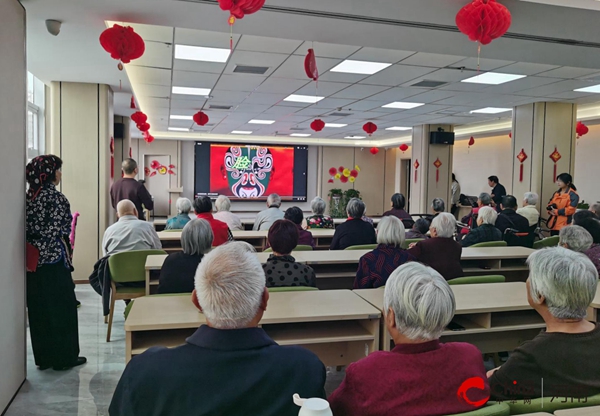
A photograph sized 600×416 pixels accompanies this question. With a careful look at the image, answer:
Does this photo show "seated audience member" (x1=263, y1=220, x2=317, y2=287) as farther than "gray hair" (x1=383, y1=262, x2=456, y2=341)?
Yes

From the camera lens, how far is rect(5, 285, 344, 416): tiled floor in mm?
2875

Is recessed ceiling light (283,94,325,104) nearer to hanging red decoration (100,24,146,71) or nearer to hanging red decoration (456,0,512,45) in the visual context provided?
hanging red decoration (100,24,146,71)

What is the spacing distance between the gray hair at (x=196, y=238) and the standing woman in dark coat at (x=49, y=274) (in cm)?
100

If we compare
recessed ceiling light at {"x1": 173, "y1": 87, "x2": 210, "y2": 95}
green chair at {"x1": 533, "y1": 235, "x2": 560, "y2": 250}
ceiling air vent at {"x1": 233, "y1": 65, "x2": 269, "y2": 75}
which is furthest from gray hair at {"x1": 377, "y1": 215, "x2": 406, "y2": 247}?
recessed ceiling light at {"x1": 173, "y1": 87, "x2": 210, "y2": 95}

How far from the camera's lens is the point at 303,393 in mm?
1358

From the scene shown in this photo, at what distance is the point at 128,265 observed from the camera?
12.9 feet

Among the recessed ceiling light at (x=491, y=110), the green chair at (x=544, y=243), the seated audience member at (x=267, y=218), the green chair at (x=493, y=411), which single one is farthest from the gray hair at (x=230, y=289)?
the recessed ceiling light at (x=491, y=110)

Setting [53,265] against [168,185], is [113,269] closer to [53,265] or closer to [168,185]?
[53,265]

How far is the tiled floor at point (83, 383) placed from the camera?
2.88 m

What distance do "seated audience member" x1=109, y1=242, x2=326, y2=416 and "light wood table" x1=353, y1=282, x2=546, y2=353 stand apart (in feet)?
4.15

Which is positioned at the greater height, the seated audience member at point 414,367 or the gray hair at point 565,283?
the gray hair at point 565,283

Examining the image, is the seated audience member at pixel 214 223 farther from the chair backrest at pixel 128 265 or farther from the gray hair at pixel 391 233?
the gray hair at pixel 391 233

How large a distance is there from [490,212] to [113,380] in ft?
14.0

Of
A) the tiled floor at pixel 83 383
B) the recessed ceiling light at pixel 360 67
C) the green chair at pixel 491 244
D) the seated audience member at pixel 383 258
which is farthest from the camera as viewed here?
the recessed ceiling light at pixel 360 67
